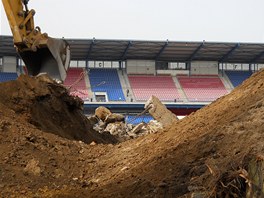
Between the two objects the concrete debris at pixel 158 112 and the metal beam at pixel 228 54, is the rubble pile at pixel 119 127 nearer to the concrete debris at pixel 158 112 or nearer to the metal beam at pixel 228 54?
the concrete debris at pixel 158 112

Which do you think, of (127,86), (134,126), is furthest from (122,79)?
(134,126)

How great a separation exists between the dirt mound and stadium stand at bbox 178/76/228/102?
80.9 feet

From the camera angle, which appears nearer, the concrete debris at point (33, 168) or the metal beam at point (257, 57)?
the concrete debris at point (33, 168)

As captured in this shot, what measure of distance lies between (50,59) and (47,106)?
1.41m

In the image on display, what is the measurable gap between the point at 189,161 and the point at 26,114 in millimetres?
6093

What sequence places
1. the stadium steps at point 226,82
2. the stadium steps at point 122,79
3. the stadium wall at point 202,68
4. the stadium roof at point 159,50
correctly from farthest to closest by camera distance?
the stadium wall at point 202,68, the stadium steps at point 226,82, the stadium steps at point 122,79, the stadium roof at point 159,50

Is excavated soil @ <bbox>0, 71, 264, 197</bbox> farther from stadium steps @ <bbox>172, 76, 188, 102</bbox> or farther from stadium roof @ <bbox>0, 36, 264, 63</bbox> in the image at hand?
stadium steps @ <bbox>172, 76, 188, 102</bbox>

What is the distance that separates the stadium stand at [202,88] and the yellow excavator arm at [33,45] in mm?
25286

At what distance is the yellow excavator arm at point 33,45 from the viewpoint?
41.3 feet

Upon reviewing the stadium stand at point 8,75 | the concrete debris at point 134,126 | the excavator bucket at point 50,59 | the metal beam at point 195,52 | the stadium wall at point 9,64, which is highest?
the metal beam at point 195,52

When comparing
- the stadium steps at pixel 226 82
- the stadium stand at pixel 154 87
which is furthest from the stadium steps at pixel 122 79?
the stadium steps at pixel 226 82

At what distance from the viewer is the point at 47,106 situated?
1229 centimetres

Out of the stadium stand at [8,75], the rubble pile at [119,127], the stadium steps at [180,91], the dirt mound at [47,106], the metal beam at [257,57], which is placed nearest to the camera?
the dirt mound at [47,106]

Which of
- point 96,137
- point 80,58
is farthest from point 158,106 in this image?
point 80,58
